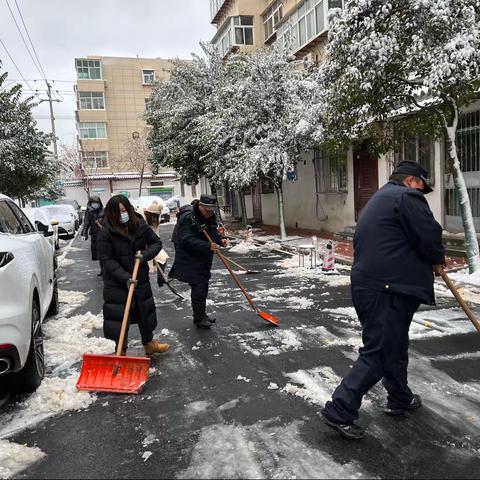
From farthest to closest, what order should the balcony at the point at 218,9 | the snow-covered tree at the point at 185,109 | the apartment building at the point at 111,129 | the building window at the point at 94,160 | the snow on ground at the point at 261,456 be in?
the building window at the point at 94,160 → the apartment building at the point at 111,129 → the balcony at the point at 218,9 → the snow-covered tree at the point at 185,109 → the snow on ground at the point at 261,456

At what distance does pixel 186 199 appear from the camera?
141ft

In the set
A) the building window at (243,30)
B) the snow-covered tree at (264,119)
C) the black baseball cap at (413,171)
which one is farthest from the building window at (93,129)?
the black baseball cap at (413,171)

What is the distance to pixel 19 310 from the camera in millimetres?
3656

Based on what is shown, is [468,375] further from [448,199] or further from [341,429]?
[448,199]

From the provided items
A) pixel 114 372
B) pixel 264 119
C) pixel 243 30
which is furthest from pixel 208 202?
pixel 243 30

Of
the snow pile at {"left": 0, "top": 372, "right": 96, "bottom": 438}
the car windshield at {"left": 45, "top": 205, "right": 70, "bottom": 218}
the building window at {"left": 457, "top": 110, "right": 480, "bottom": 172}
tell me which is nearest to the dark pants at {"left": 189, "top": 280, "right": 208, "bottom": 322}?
the snow pile at {"left": 0, "top": 372, "right": 96, "bottom": 438}

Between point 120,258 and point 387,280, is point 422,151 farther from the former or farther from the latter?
point 387,280

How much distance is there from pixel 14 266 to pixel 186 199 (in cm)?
3952

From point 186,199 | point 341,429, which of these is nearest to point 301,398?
point 341,429

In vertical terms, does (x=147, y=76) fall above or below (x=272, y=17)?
above

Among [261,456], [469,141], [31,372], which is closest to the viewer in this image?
[261,456]

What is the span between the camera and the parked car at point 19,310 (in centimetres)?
352

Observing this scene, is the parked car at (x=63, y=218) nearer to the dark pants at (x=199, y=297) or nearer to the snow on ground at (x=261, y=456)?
the dark pants at (x=199, y=297)

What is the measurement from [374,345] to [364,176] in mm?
12553
